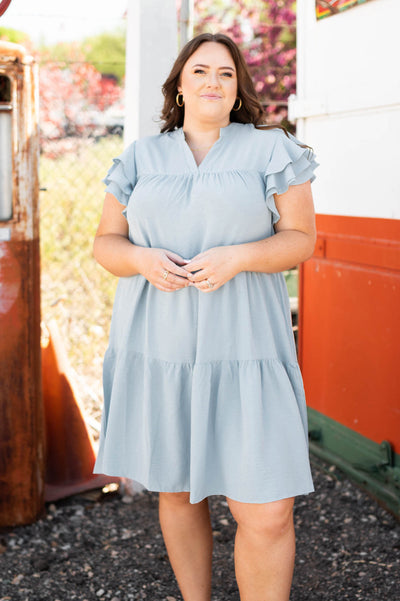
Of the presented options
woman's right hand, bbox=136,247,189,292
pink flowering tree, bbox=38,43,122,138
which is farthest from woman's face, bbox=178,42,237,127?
pink flowering tree, bbox=38,43,122,138

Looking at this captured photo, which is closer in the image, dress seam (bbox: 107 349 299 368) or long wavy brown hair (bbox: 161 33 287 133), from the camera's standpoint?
dress seam (bbox: 107 349 299 368)

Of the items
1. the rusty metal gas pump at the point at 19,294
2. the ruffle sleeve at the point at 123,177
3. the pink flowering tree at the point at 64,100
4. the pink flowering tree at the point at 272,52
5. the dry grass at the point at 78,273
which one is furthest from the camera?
the pink flowering tree at the point at 64,100

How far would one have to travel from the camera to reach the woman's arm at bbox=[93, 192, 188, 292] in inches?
82.6

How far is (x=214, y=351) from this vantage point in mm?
2143

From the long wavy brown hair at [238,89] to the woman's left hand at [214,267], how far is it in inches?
20.4

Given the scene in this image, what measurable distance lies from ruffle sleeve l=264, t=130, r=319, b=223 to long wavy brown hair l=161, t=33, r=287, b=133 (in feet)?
0.48

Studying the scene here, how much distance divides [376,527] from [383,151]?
1.75m

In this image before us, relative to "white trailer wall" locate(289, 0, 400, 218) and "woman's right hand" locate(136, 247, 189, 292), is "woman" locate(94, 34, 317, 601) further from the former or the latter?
"white trailer wall" locate(289, 0, 400, 218)

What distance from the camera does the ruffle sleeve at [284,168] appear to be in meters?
2.12

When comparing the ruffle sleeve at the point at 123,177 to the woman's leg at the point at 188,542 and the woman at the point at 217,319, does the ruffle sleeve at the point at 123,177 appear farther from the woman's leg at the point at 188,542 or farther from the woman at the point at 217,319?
the woman's leg at the point at 188,542

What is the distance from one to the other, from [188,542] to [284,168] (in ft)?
4.29

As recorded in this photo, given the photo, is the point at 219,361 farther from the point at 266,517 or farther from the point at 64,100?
the point at 64,100

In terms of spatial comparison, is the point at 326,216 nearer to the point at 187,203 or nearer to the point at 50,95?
the point at 187,203

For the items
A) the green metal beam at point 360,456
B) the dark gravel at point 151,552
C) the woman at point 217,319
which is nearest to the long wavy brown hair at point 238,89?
the woman at point 217,319
